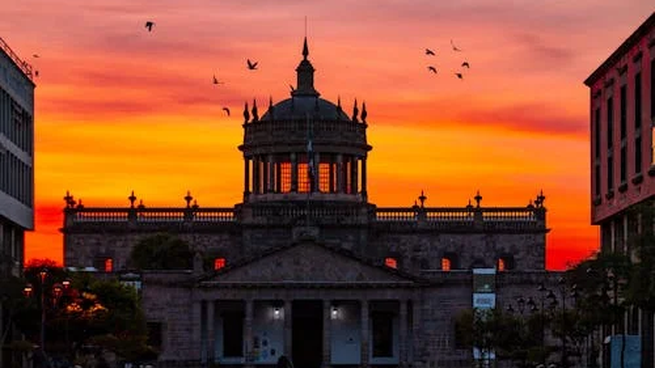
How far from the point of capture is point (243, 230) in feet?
606

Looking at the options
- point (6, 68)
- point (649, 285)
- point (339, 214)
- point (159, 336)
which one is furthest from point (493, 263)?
point (649, 285)

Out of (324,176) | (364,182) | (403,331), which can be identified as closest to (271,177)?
(324,176)

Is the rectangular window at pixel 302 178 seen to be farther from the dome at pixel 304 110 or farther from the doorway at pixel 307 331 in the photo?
the doorway at pixel 307 331

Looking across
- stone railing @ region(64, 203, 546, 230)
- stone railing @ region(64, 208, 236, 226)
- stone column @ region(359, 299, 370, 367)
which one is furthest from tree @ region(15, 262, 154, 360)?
stone railing @ region(64, 208, 236, 226)

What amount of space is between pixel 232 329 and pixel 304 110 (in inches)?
830

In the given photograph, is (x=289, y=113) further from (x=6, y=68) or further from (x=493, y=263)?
(x=6, y=68)

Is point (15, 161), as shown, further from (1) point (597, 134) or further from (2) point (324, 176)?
(2) point (324, 176)

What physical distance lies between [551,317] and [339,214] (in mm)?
59453

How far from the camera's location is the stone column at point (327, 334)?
175 m

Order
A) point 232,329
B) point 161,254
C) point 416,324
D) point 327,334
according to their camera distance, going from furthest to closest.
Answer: point 161,254 < point 232,329 < point 327,334 < point 416,324

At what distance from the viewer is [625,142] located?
117 m

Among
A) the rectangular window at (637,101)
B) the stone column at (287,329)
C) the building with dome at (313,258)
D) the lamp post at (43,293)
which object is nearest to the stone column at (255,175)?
the building with dome at (313,258)

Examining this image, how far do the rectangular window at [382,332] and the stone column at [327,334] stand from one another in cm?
417

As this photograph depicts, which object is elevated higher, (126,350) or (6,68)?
(6,68)
